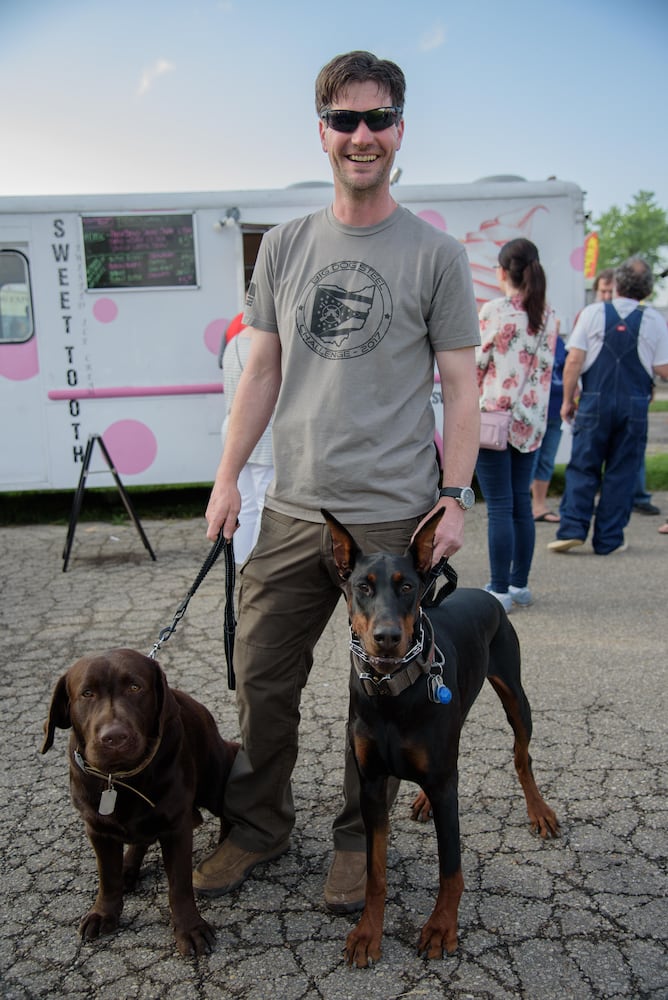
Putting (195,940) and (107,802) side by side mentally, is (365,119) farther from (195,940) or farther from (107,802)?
(195,940)

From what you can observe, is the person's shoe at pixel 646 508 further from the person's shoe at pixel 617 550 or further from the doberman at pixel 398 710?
the doberman at pixel 398 710

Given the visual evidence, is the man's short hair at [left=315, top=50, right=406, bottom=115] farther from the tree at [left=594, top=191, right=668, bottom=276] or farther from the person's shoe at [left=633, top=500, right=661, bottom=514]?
the tree at [left=594, top=191, right=668, bottom=276]

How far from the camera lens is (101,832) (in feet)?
7.63

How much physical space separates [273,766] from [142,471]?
18.4ft

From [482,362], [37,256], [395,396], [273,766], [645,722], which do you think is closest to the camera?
[395,396]

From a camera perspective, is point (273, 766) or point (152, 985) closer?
point (152, 985)

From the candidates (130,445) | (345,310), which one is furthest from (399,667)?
(130,445)

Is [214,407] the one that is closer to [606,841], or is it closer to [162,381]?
[162,381]

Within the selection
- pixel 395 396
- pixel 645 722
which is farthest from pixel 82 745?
pixel 645 722

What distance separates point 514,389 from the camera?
510 cm

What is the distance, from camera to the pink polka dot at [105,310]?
7727 millimetres

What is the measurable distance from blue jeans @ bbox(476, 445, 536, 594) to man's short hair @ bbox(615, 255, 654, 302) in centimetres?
198

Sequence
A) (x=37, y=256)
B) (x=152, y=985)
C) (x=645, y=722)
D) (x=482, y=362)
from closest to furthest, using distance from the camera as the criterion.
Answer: (x=152, y=985) → (x=645, y=722) → (x=482, y=362) → (x=37, y=256)

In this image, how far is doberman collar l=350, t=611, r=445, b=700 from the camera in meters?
2.16
